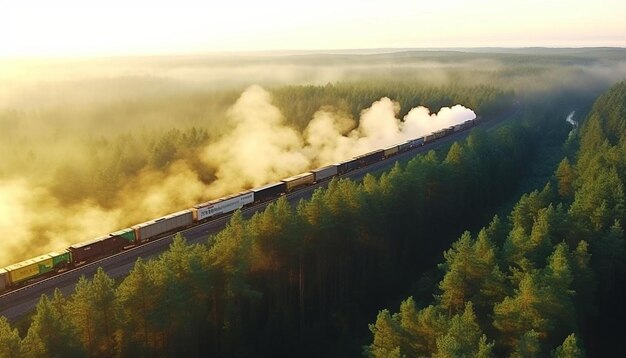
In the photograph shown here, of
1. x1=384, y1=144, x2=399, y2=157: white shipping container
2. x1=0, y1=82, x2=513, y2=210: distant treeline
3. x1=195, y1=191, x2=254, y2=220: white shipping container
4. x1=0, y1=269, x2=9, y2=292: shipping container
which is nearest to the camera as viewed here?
x1=0, y1=269, x2=9, y2=292: shipping container

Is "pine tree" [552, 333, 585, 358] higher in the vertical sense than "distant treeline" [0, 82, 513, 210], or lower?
higher

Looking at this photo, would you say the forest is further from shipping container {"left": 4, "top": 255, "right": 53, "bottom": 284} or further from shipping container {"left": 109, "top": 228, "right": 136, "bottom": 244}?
shipping container {"left": 109, "top": 228, "right": 136, "bottom": 244}

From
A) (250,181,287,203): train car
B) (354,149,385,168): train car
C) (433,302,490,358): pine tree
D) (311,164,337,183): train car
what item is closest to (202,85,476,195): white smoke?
(354,149,385,168): train car

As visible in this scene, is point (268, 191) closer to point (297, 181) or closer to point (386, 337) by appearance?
point (297, 181)

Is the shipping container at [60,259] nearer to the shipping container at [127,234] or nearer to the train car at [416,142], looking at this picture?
the shipping container at [127,234]

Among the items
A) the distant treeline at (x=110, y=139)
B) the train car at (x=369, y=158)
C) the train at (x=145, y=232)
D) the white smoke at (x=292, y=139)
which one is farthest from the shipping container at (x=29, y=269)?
the train car at (x=369, y=158)

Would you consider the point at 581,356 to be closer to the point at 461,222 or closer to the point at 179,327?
the point at 179,327

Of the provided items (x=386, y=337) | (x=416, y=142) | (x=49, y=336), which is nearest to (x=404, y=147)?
(x=416, y=142)
